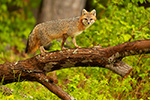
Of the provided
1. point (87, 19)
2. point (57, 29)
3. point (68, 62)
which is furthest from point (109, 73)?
point (68, 62)

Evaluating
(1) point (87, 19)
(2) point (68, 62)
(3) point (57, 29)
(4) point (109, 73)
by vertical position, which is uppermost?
(1) point (87, 19)

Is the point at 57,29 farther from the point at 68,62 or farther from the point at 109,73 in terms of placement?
the point at 109,73

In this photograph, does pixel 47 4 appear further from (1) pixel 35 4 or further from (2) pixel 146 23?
(2) pixel 146 23

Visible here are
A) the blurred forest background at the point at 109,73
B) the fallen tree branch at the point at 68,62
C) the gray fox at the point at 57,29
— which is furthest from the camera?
the gray fox at the point at 57,29

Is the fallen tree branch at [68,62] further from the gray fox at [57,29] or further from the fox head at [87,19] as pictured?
the fox head at [87,19]

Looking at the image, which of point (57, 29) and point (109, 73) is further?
point (109, 73)

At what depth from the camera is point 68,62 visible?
461 cm

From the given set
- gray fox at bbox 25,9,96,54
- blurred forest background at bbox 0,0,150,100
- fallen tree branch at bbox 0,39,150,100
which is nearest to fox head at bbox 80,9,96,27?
gray fox at bbox 25,9,96,54

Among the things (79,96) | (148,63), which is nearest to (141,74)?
(148,63)

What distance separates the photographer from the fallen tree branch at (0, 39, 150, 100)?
13.5ft

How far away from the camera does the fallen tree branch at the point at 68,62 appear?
410 cm

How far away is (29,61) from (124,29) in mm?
2491

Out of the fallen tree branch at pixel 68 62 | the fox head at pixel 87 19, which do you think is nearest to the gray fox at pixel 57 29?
the fox head at pixel 87 19

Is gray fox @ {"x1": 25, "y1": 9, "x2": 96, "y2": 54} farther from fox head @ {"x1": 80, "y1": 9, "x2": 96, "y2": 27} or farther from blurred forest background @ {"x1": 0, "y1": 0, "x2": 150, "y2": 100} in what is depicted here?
blurred forest background @ {"x1": 0, "y1": 0, "x2": 150, "y2": 100}
